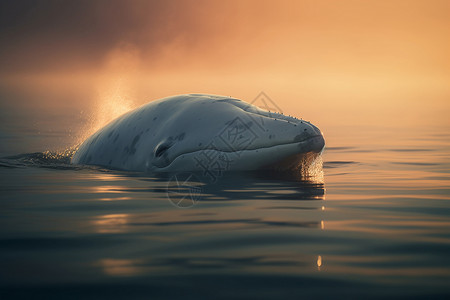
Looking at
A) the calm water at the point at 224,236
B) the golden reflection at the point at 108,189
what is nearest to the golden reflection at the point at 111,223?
the calm water at the point at 224,236

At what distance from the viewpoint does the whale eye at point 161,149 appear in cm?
1083

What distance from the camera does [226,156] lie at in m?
10.6

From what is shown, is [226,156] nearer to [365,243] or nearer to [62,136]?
[365,243]

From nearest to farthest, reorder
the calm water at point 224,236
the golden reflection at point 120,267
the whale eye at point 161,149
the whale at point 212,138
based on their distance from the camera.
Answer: the calm water at point 224,236 → the golden reflection at point 120,267 → the whale at point 212,138 → the whale eye at point 161,149

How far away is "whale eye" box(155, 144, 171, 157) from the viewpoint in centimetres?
1083

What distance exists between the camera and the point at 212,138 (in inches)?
414

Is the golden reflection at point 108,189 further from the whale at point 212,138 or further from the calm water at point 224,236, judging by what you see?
the whale at point 212,138

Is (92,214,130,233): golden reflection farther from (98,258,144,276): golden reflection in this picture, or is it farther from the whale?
the whale

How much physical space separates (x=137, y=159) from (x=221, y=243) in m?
5.29

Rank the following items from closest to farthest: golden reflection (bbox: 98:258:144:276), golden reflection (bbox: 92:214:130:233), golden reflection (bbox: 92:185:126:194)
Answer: golden reflection (bbox: 98:258:144:276) < golden reflection (bbox: 92:214:130:233) < golden reflection (bbox: 92:185:126:194)

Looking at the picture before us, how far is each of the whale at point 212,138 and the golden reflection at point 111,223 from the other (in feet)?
9.56

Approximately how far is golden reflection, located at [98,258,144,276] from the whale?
4.89 meters

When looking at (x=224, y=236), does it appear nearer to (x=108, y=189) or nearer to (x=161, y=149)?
(x=108, y=189)

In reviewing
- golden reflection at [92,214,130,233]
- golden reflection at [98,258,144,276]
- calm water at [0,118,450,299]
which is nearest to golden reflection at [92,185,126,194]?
calm water at [0,118,450,299]
